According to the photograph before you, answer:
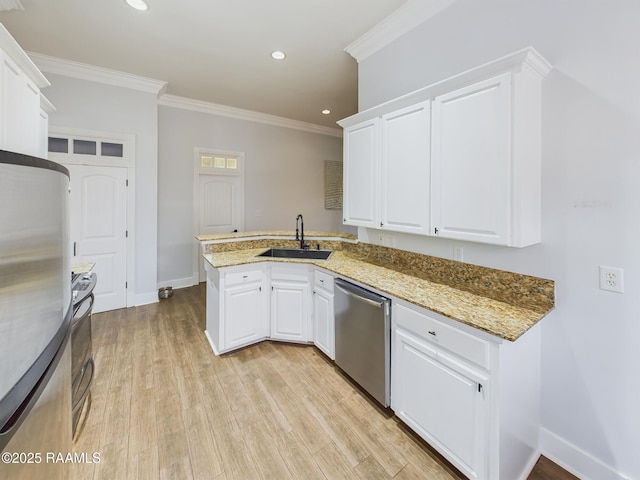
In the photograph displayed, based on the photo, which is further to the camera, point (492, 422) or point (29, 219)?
point (492, 422)

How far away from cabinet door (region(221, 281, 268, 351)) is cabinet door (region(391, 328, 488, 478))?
1453 mm

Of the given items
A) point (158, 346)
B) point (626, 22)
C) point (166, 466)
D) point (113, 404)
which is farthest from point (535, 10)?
point (158, 346)

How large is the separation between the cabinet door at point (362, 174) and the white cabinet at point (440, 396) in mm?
1060

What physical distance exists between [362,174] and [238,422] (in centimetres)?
219

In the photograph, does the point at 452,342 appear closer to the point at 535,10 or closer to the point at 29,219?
the point at 29,219

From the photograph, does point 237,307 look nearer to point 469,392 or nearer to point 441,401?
point 441,401

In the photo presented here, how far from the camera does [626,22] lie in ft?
4.45

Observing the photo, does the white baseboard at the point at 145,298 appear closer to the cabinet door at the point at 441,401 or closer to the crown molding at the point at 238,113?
the crown molding at the point at 238,113

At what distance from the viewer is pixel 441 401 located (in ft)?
5.03

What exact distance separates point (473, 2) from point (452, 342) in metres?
2.30

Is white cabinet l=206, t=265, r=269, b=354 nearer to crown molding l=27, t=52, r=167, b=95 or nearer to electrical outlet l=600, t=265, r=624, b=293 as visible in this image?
electrical outlet l=600, t=265, r=624, b=293

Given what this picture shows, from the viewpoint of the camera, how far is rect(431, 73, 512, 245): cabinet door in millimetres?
1566

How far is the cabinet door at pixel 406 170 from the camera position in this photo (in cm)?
201

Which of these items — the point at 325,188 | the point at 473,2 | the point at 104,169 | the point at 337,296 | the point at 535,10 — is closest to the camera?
the point at 535,10
